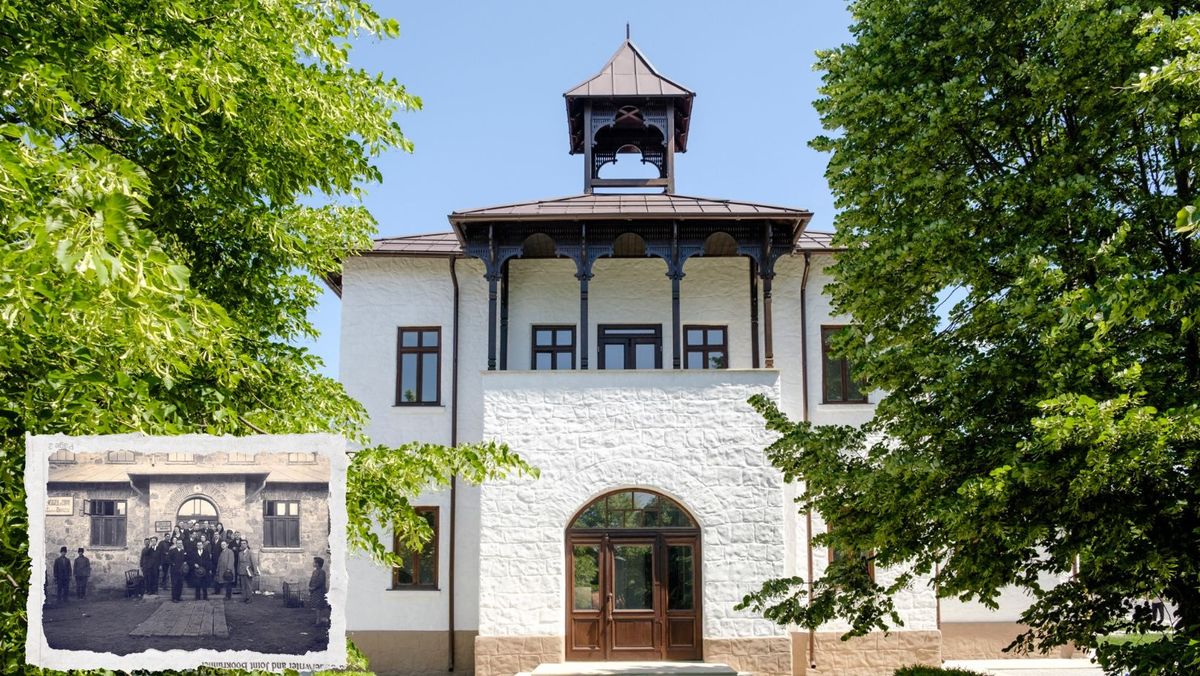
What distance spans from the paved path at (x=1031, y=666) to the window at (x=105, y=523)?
50.9 feet

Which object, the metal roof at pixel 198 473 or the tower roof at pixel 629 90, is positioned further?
the tower roof at pixel 629 90

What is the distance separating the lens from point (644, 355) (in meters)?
18.9

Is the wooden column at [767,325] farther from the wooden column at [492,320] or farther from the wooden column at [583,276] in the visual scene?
the wooden column at [492,320]

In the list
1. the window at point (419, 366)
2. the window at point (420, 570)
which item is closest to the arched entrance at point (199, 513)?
the window at point (420, 570)

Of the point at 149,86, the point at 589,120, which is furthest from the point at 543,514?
the point at 149,86

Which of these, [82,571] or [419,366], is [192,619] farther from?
[419,366]

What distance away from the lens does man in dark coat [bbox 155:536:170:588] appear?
476 cm

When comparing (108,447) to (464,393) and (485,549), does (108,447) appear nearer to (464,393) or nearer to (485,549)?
(485,549)

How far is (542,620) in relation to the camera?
1666 cm

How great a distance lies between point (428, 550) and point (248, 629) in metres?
14.2

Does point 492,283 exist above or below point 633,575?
above

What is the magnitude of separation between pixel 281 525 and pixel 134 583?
0.77 m

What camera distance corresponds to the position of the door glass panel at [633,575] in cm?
1720

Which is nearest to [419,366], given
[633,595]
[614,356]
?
[614,356]
